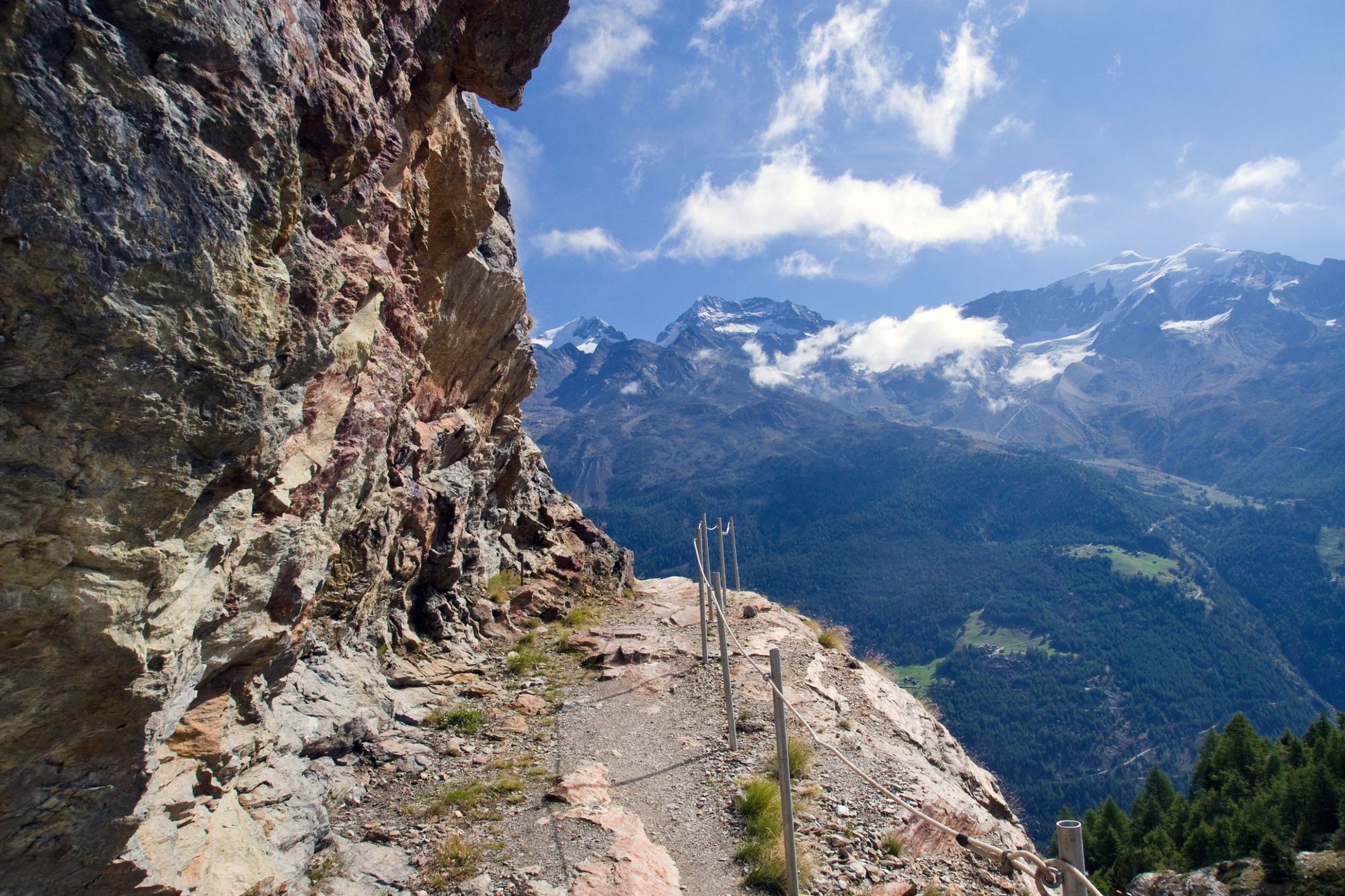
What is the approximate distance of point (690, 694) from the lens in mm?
16453

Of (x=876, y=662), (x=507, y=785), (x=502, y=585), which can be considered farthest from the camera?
(x=876, y=662)

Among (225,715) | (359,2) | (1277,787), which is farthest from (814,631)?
(1277,787)

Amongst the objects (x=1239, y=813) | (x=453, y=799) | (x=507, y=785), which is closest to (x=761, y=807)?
(x=507, y=785)

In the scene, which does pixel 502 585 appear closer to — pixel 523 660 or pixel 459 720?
pixel 523 660

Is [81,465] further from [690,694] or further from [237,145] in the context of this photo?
[690,694]

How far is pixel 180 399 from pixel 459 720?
10689 mm

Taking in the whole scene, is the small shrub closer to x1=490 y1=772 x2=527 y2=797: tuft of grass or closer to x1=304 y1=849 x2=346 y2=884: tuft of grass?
x1=490 y1=772 x2=527 y2=797: tuft of grass

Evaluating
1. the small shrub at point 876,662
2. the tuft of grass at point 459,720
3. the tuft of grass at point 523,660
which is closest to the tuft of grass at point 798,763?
the tuft of grass at point 459,720

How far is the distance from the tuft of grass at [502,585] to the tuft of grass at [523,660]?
112 inches

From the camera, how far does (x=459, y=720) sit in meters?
14.2

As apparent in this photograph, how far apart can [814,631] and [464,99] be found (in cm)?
1960

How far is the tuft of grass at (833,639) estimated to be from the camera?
896 inches

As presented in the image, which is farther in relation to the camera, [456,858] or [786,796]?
[456,858]

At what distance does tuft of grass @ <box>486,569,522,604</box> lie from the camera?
72.0 ft
